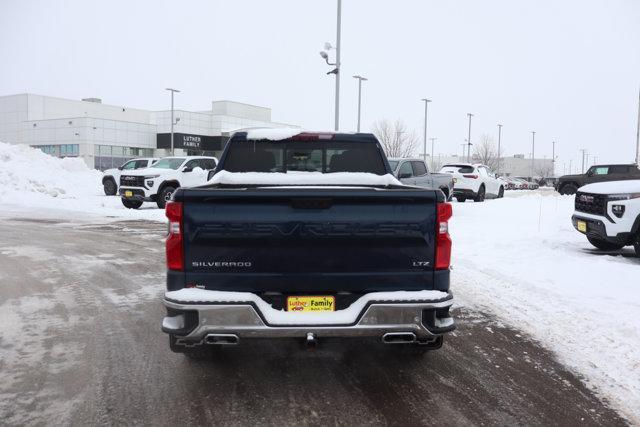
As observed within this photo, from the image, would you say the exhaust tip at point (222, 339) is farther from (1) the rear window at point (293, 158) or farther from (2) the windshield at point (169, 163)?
(2) the windshield at point (169, 163)

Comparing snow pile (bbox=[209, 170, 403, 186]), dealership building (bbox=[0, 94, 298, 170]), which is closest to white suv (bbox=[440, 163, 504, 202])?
snow pile (bbox=[209, 170, 403, 186])

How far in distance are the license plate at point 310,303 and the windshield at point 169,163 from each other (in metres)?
17.0

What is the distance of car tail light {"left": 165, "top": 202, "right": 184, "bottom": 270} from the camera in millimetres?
3666

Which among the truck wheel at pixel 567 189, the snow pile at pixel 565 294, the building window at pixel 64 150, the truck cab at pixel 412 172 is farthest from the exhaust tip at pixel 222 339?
the building window at pixel 64 150

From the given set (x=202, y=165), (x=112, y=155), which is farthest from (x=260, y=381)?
(x=112, y=155)

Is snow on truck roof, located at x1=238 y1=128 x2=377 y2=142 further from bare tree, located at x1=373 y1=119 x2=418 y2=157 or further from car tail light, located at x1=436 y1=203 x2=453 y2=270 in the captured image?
bare tree, located at x1=373 y1=119 x2=418 y2=157

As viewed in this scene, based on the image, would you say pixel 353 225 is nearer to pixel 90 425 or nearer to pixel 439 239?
pixel 439 239

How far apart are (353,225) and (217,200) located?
0.94 metres

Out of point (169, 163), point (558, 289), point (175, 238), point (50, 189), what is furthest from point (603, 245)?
point (50, 189)

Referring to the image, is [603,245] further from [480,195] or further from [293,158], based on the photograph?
[480,195]

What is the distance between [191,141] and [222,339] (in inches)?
2640

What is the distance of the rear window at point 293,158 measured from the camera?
553 centimetres

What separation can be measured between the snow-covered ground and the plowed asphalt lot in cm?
32

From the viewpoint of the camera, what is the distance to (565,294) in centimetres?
711
